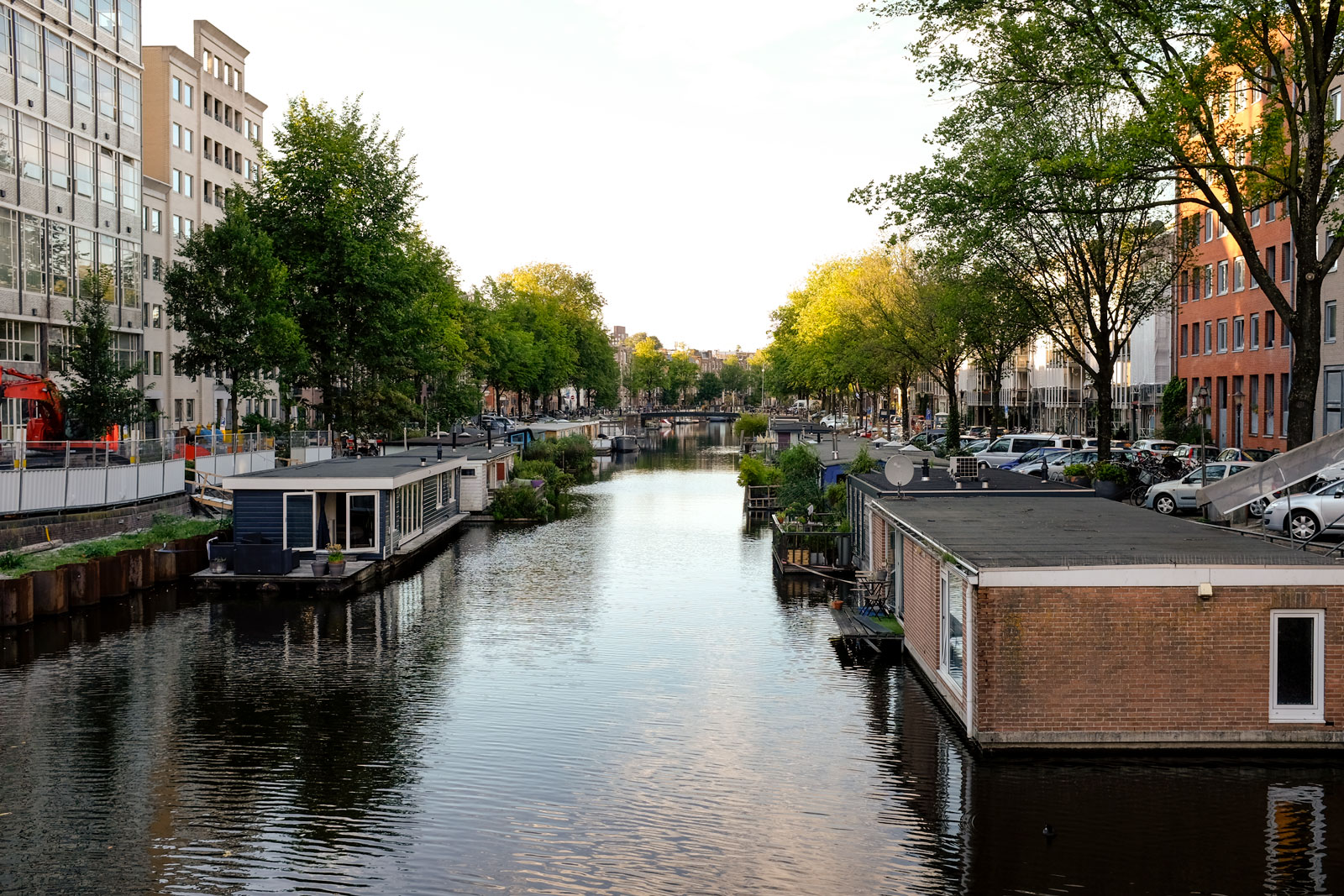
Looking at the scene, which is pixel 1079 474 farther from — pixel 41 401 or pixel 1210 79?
pixel 41 401

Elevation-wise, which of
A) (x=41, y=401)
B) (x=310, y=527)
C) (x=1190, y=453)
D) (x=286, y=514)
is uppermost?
(x=41, y=401)

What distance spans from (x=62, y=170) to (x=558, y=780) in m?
47.8

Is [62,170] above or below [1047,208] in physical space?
above

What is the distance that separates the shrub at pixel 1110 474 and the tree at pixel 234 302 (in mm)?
33368

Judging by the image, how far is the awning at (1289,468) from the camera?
20250mm

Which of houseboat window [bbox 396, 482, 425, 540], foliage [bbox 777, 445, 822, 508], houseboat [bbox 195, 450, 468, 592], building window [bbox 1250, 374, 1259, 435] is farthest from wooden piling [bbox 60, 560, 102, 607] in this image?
building window [bbox 1250, 374, 1259, 435]

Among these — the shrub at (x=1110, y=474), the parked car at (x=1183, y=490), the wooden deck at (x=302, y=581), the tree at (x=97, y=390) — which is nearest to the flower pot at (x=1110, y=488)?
the shrub at (x=1110, y=474)

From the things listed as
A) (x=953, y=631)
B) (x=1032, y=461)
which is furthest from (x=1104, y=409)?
(x=953, y=631)

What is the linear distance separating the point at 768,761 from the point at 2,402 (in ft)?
141

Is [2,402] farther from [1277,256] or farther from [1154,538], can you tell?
[1277,256]

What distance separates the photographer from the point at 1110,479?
4378cm

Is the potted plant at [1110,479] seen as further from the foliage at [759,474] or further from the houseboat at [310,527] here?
the houseboat at [310,527]

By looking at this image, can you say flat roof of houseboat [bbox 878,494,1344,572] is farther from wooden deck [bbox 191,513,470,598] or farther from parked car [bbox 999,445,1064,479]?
parked car [bbox 999,445,1064,479]

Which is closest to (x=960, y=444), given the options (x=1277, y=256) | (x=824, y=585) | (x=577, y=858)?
(x=1277, y=256)
